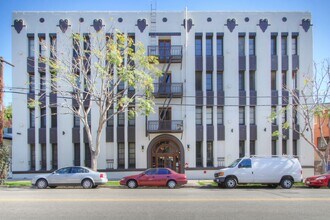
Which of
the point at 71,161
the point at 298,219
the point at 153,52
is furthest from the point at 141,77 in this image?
the point at 298,219

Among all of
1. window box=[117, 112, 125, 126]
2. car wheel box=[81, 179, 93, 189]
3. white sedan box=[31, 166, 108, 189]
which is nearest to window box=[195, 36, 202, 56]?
window box=[117, 112, 125, 126]

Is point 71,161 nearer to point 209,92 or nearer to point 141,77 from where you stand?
point 141,77

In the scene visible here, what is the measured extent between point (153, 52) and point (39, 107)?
33.0 ft

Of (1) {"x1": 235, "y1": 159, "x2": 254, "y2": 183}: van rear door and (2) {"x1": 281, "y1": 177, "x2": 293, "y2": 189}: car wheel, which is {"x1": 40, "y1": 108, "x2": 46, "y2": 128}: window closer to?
(1) {"x1": 235, "y1": 159, "x2": 254, "y2": 183}: van rear door

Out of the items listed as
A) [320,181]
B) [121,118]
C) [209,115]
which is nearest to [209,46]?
[209,115]

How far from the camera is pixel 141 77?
21547 millimetres

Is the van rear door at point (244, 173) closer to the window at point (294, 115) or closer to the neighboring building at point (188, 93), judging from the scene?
the neighboring building at point (188, 93)

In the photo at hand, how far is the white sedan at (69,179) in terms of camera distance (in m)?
19.9

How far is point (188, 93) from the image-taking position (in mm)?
27234

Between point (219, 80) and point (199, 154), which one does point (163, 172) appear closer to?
point (199, 154)

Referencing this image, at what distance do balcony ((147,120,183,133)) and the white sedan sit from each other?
7.32 metres

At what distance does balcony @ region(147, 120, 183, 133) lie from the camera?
86.4 feet

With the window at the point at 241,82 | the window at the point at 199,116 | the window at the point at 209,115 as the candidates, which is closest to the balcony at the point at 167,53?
the window at the point at 199,116

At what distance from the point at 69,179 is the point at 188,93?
11.7m
